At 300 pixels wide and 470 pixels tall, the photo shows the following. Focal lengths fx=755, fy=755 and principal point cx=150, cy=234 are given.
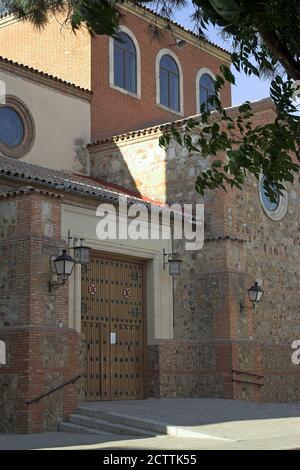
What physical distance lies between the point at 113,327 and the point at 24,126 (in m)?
6.66

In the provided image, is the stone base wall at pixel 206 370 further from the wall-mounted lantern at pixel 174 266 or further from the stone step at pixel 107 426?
the stone step at pixel 107 426

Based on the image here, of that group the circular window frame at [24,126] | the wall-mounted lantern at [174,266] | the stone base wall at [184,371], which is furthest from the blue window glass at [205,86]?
the stone base wall at [184,371]

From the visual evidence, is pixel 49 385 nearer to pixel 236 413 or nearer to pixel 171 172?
pixel 236 413

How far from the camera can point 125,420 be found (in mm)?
13594

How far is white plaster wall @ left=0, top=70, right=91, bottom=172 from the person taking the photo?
2069cm

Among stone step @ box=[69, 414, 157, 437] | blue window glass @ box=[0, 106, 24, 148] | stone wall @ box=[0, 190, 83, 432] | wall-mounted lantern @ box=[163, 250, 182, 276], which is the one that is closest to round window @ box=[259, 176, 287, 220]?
wall-mounted lantern @ box=[163, 250, 182, 276]

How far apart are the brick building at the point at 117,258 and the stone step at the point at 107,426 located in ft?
1.12

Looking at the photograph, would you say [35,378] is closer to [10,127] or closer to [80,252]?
[80,252]

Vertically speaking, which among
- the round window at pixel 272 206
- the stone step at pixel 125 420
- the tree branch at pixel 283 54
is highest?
the round window at pixel 272 206

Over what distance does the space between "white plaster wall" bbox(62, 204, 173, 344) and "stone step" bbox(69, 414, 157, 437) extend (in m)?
3.01

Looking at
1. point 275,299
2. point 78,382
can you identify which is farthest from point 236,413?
point 275,299

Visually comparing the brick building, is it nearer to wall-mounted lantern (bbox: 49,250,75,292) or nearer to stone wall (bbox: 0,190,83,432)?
stone wall (bbox: 0,190,83,432)

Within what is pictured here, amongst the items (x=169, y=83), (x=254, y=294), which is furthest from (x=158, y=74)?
(x=254, y=294)

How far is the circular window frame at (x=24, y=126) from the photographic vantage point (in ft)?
66.1
